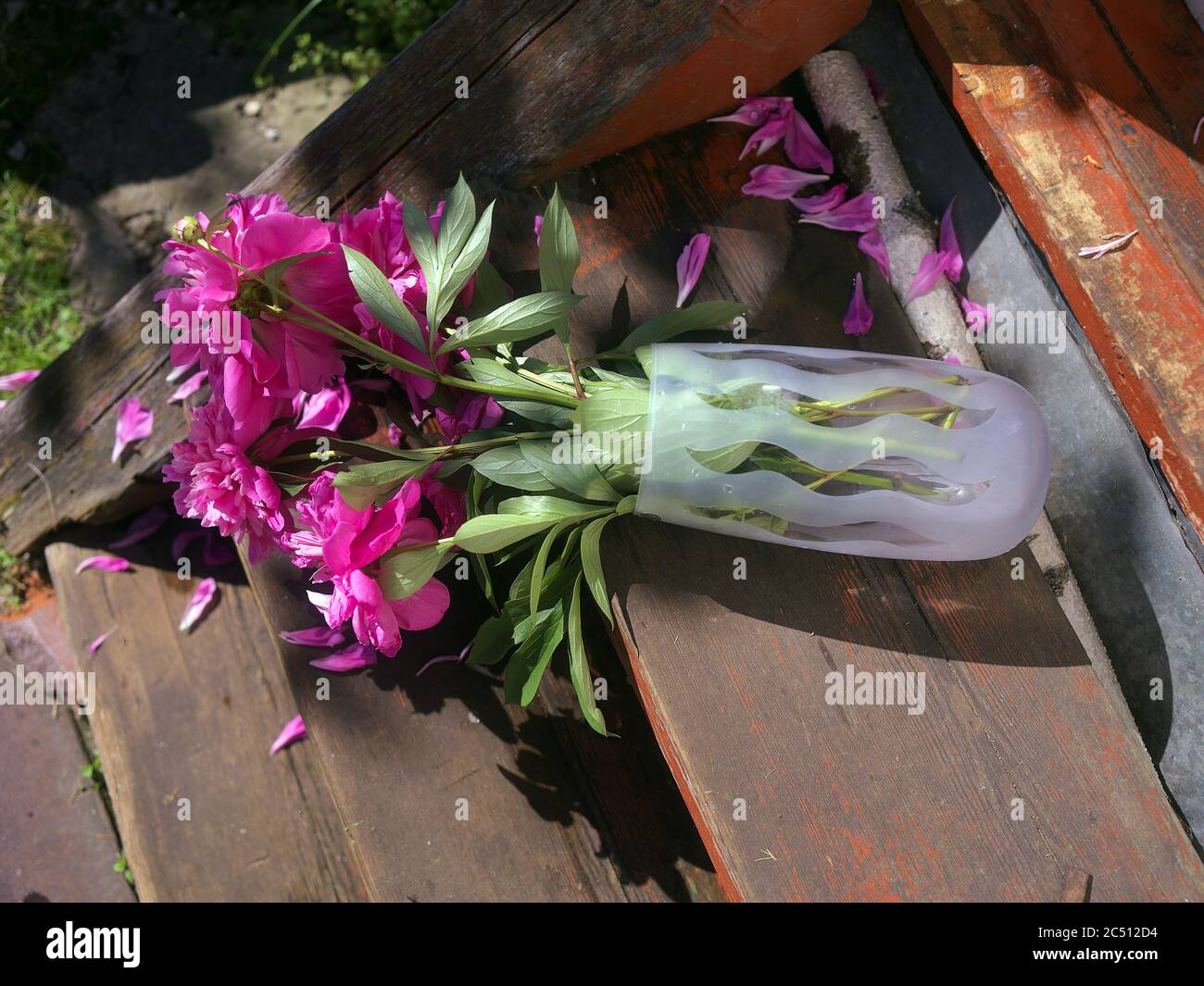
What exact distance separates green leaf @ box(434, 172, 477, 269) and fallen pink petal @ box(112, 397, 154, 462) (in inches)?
30.5

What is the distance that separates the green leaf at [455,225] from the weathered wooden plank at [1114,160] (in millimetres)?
782

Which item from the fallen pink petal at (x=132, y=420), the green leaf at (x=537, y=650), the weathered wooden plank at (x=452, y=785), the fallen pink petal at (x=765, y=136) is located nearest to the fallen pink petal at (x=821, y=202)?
the fallen pink petal at (x=765, y=136)

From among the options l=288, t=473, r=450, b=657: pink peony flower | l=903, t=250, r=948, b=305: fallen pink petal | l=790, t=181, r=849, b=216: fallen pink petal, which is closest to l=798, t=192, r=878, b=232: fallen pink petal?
l=790, t=181, r=849, b=216: fallen pink petal

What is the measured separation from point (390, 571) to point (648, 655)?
0.43 m

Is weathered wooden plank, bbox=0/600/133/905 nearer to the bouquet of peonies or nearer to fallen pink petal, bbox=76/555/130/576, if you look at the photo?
fallen pink petal, bbox=76/555/130/576

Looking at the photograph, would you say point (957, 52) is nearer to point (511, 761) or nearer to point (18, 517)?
point (511, 761)

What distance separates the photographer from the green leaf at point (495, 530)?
3.75 feet

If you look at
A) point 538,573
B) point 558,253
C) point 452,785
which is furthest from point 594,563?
point 452,785

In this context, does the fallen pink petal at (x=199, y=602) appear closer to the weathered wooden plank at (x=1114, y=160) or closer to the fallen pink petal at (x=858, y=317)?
the fallen pink petal at (x=858, y=317)

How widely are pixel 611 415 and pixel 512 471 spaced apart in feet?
0.55

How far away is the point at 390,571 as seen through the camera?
117 cm

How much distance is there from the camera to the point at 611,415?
3.86 ft

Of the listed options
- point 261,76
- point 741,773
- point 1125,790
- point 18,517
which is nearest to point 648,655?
point 741,773

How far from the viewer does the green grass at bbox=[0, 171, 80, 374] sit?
2455 millimetres
